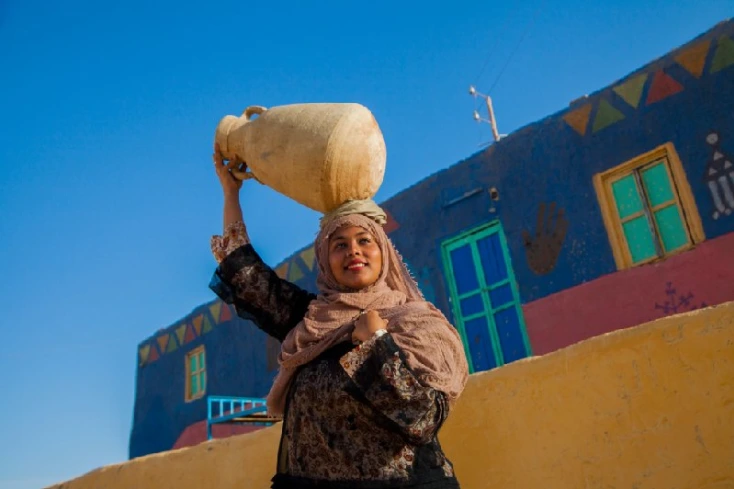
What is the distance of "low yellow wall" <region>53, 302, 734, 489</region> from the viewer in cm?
170

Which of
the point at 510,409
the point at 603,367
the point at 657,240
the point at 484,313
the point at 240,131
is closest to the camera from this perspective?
the point at 603,367

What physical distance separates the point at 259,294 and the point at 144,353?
1245 cm

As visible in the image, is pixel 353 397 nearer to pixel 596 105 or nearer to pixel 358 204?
pixel 358 204

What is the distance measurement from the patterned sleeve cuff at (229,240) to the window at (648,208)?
5.26 m

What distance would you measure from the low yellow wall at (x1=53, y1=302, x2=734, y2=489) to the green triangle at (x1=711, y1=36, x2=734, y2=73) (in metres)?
5.42

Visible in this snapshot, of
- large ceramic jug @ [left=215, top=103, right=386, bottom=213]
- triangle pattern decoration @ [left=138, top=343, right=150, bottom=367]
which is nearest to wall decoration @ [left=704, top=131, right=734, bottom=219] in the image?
large ceramic jug @ [left=215, top=103, right=386, bottom=213]

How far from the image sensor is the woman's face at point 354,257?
188 centimetres

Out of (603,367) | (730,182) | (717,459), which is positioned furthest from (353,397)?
(730,182)

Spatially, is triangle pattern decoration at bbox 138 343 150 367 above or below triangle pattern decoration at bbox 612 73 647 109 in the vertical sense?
below

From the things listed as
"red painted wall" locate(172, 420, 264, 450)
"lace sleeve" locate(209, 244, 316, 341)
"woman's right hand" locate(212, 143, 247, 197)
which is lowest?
"lace sleeve" locate(209, 244, 316, 341)

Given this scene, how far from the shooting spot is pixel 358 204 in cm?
197

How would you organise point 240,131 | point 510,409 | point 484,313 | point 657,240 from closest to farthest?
point 510,409 → point 240,131 → point 657,240 → point 484,313

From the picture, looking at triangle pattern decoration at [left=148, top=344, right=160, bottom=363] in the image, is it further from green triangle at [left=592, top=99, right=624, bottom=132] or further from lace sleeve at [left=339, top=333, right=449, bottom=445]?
lace sleeve at [left=339, top=333, right=449, bottom=445]

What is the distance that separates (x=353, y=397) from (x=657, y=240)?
5627 millimetres
